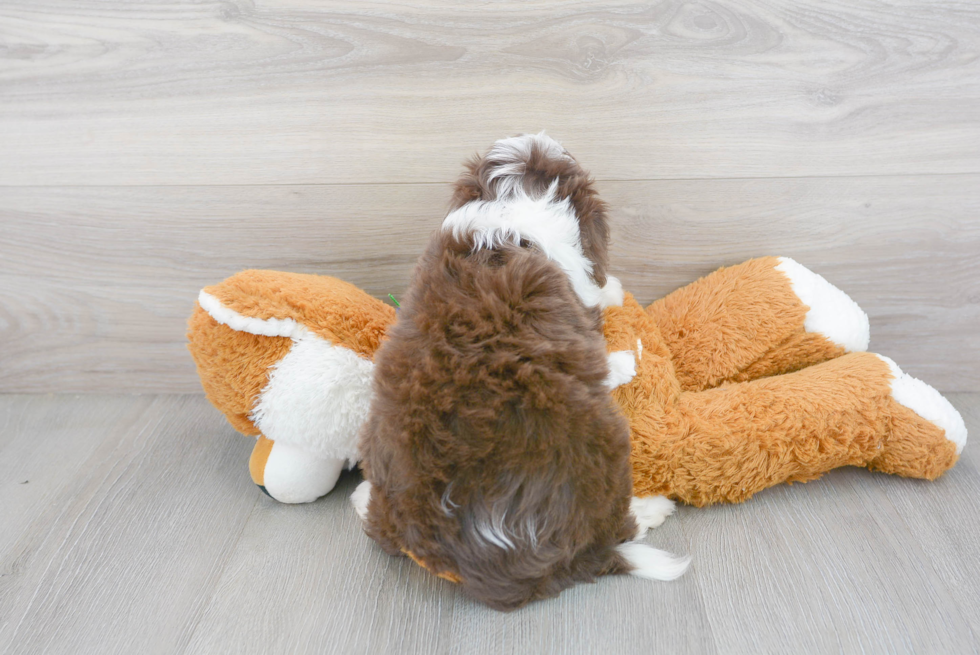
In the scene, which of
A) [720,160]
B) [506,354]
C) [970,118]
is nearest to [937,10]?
[970,118]

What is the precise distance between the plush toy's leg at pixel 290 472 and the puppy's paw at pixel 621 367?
445 millimetres

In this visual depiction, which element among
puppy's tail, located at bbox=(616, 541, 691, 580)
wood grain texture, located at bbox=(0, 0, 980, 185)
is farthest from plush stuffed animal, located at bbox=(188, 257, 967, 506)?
wood grain texture, located at bbox=(0, 0, 980, 185)

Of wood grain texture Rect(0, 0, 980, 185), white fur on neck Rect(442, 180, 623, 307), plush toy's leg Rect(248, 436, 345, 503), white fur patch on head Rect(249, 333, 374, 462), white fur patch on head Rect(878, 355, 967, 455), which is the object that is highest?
wood grain texture Rect(0, 0, 980, 185)

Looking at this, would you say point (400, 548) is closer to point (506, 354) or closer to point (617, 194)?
point (506, 354)

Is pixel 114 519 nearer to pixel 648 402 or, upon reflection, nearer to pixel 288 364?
pixel 288 364

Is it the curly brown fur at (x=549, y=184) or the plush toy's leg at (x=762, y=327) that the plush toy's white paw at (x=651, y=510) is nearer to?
the plush toy's leg at (x=762, y=327)

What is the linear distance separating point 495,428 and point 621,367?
26 cm

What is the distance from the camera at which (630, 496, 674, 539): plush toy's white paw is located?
3.01 feet

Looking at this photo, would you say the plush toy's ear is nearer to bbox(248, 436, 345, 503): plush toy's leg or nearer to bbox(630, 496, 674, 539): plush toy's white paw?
bbox(248, 436, 345, 503): plush toy's leg

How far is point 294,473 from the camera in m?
0.97

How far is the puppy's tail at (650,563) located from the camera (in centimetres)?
84

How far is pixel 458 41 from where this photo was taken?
1.04m

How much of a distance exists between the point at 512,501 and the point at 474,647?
0.19 meters

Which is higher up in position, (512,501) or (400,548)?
(512,501)
